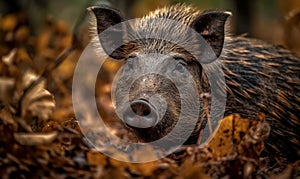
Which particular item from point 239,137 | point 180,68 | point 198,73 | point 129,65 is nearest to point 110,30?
point 129,65

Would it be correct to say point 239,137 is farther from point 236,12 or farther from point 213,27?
point 236,12

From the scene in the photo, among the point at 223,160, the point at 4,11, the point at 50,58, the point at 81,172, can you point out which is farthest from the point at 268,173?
the point at 4,11

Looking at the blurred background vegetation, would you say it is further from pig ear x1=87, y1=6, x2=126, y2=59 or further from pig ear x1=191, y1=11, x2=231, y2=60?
pig ear x1=191, y1=11, x2=231, y2=60

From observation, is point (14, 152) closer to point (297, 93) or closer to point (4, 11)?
point (297, 93)

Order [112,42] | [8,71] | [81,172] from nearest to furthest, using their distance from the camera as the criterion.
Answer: [81,172] → [8,71] → [112,42]

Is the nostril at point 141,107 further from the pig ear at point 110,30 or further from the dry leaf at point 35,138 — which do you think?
the pig ear at point 110,30

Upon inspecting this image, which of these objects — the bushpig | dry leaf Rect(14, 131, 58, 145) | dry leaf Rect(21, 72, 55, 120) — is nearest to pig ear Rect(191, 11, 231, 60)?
the bushpig

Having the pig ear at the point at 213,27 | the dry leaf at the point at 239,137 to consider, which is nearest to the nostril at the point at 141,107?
the dry leaf at the point at 239,137
